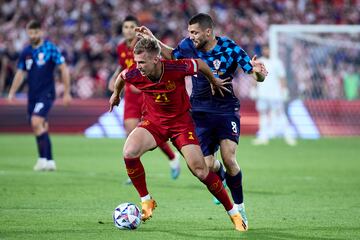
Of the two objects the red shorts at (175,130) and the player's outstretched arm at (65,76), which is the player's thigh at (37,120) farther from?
the red shorts at (175,130)

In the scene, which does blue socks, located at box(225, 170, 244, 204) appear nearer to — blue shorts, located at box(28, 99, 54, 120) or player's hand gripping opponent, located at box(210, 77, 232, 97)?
player's hand gripping opponent, located at box(210, 77, 232, 97)

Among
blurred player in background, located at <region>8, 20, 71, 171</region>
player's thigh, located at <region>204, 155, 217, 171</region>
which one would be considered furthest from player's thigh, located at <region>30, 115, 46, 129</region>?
player's thigh, located at <region>204, 155, 217, 171</region>

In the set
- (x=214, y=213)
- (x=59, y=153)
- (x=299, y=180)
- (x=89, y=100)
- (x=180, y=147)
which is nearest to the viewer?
(x=180, y=147)

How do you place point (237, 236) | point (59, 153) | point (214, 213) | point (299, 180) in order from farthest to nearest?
point (59, 153) → point (299, 180) → point (214, 213) → point (237, 236)

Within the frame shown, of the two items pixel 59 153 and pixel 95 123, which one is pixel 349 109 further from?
pixel 59 153

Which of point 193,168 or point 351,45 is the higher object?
point 193,168

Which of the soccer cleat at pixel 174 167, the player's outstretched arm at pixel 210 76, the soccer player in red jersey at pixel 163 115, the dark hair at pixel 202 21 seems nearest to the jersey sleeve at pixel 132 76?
the soccer player in red jersey at pixel 163 115

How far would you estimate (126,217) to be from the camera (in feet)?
27.6

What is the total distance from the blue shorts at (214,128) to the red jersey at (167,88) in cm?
66

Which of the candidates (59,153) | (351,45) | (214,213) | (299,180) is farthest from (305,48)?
(214,213)

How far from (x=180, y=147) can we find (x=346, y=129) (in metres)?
17.0

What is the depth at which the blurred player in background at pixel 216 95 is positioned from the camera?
30.0ft

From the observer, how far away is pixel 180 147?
8680 mm

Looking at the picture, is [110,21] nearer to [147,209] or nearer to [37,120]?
[37,120]
